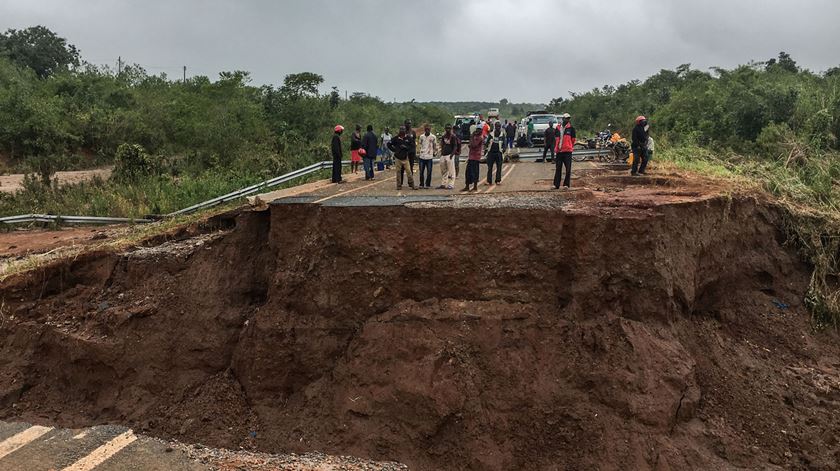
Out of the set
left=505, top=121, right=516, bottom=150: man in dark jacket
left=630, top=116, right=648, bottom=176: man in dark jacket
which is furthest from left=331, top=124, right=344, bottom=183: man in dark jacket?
left=505, top=121, right=516, bottom=150: man in dark jacket

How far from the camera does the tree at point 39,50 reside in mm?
51531

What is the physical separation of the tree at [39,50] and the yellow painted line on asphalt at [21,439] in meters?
52.2

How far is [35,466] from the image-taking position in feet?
23.3

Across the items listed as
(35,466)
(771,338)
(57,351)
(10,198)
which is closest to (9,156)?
(10,198)

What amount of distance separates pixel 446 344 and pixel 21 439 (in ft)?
19.6

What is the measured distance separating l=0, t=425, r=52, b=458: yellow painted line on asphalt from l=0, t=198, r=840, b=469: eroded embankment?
73cm

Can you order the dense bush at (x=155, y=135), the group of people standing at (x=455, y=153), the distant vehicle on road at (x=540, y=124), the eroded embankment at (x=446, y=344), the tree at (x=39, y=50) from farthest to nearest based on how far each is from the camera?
1. the tree at (x=39, y=50)
2. the distant vehicle on road at (x=540, y=124)
3. the dense bush at (x=155, y=135)
4. the group of people standing at (x=455, y=153)
5. the eroded embankment at (x=446, y=344)

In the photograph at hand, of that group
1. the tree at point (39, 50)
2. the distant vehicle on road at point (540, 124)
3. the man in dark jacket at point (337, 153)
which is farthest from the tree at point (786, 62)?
the tree at point (39, 50)

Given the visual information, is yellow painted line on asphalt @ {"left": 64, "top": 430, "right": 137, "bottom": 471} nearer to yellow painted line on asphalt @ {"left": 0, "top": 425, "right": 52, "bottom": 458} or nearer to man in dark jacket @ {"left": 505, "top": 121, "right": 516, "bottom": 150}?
yellow painted line on asphalt @ {"left": 0, "top": 425, "right": 52, "bottom": 458}

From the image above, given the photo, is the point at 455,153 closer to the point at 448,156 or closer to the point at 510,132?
the point at 448,156

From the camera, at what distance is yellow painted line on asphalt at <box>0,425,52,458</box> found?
7531mm

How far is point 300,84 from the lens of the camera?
2525cm

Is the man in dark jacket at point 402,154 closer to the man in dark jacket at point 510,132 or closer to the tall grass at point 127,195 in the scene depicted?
the tall grass at point 127,195

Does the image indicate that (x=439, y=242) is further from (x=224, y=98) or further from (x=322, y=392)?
(x=224, y=98)
